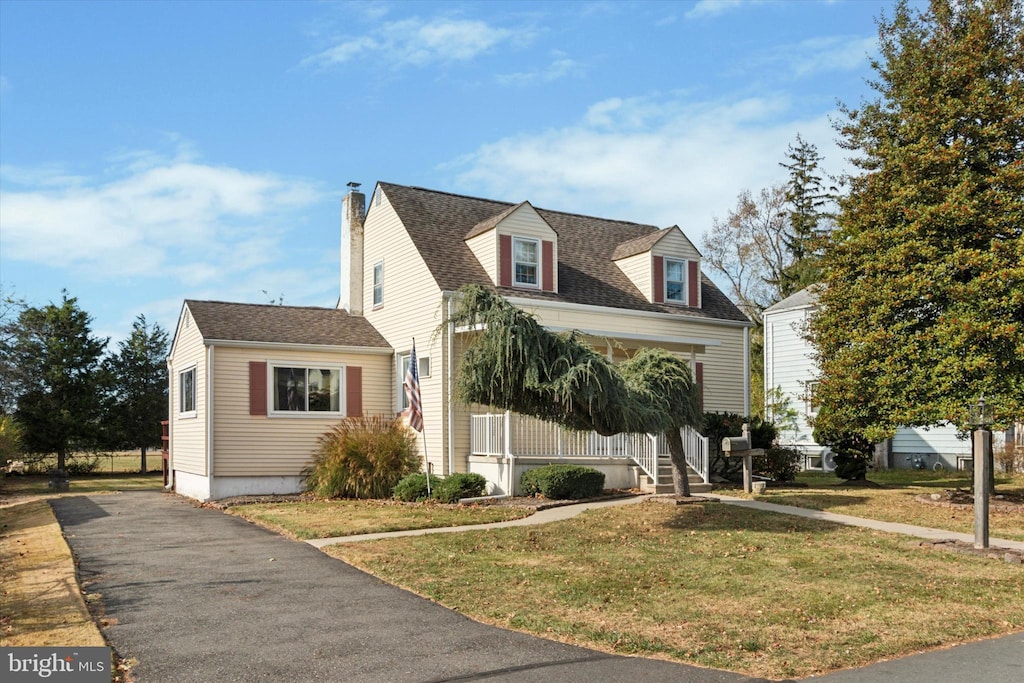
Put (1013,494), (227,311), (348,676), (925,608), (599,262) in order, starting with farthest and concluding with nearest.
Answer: (599,262), (227,311), (1013,494), (925,608), (348,676)

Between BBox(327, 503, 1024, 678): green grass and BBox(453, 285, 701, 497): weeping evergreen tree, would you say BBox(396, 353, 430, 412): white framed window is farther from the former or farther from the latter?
BBox(327, 503, 1024, 678): green grass

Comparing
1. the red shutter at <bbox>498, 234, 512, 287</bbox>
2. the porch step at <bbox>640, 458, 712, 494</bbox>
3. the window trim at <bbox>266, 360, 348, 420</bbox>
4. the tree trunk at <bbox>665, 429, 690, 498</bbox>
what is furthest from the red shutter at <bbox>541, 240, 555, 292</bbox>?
the tree trunk at <bbox>665, 429, 690, 498</bbox>

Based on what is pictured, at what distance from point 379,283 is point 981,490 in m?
15.9

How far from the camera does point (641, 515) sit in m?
14.6

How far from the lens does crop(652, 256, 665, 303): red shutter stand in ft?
77.0

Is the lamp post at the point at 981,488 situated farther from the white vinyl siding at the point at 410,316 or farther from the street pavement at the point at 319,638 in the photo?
the white vinyl siding at the point at 410,316

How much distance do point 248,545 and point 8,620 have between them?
190 inches

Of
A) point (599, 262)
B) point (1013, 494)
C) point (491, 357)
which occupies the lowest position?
point (1013, 494)

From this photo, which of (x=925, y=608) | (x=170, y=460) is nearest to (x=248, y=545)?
(x=925, y=608)

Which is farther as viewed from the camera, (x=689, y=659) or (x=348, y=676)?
(x=689, y=659)

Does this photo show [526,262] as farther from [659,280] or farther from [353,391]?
[353,391]

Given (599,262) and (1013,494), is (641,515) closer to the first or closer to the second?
(1013,494)

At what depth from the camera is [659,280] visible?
77.5 feet

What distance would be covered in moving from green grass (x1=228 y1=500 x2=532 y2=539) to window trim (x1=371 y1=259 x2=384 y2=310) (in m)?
6.71
